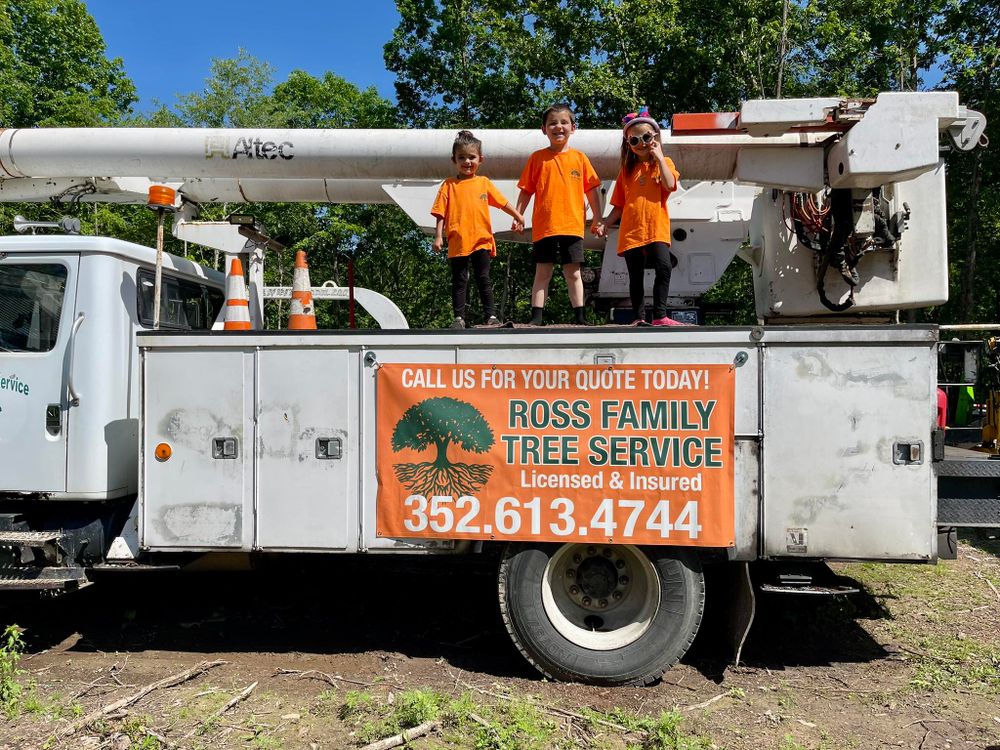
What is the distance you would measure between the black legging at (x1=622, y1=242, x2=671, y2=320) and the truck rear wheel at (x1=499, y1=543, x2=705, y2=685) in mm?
1539

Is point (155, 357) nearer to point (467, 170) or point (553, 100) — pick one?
point (467, 170)

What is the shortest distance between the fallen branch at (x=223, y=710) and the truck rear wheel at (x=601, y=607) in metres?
1.51

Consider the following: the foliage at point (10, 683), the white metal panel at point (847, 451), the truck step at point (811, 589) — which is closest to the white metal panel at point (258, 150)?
the white metal panel at point (847, 451)

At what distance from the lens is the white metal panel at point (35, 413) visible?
4426 mm

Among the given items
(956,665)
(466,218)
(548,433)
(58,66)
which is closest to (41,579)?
(548,433)

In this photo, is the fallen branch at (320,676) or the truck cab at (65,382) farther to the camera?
the truck cab at (65,382)

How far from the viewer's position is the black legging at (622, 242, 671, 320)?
4707 millimetres

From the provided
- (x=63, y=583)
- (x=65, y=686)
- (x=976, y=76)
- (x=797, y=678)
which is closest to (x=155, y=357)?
(x=63, y=583)

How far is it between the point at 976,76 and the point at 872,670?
15391mm

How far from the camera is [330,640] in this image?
16.3 feet

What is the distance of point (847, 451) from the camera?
3.87m

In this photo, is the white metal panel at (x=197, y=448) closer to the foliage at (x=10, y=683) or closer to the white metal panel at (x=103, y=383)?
the white metal panel at (x=103, y=383)

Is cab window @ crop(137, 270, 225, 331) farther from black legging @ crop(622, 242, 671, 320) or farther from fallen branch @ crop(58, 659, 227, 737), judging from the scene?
black legging @ crop(622, 242, 671, 320)

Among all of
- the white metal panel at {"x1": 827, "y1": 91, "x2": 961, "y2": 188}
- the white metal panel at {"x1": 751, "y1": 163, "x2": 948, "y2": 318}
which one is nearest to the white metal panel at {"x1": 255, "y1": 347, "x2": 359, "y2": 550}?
the white metal panel at {"x1": 751, "y1": 163, "x2": 948, "y2": 318}
